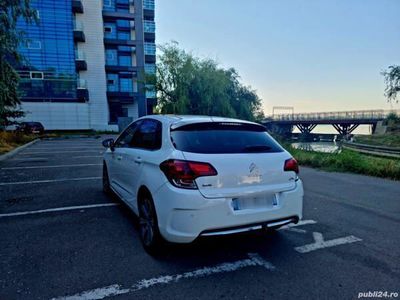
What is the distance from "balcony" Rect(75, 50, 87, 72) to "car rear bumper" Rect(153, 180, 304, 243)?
3590 cm

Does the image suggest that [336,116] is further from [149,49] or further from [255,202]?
[255,202]

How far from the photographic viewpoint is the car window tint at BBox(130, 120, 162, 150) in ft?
11.0

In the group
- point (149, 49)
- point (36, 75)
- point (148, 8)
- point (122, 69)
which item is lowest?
point (36, 75)

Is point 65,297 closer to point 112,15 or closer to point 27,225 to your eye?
point 27,225

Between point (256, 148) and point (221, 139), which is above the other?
point (221, 139)

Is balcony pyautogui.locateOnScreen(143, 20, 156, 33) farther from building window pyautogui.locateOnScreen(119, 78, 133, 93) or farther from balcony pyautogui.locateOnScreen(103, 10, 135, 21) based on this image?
building window pyautogui.locateOnScreen(119, 78, 133, 93)

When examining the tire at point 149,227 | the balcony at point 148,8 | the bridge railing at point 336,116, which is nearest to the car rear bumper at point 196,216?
the tire at point 149,227

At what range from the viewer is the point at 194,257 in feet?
10.1

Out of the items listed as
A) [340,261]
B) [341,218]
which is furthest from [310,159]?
[340,261]

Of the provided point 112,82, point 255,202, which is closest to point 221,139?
point 255,202

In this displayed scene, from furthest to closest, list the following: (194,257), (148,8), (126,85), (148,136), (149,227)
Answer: (148,8) < (126,85) < (148,136) < (149,227) < (194,257)

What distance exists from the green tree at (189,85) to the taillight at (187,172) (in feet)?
69.6

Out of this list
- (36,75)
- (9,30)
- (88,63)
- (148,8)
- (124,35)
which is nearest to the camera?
(9,30)

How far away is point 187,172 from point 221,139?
682mm
